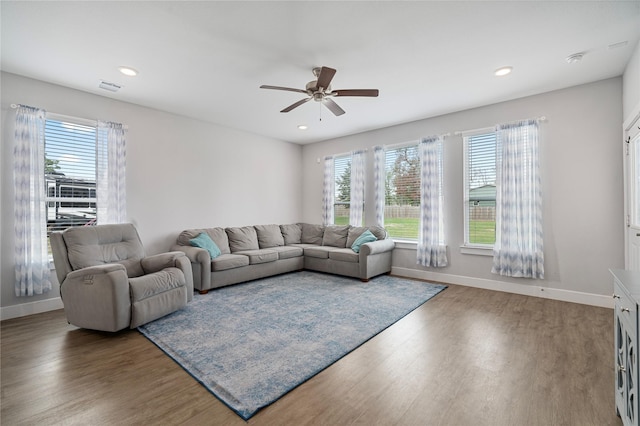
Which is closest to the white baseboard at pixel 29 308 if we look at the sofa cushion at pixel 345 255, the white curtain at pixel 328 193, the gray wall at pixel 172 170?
the gray wall at pixel 172 170

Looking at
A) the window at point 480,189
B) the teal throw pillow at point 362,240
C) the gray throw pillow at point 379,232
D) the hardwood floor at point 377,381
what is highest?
the window at point 480,189

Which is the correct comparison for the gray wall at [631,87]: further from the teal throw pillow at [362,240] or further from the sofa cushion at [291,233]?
the sofa cushion at [291,233]

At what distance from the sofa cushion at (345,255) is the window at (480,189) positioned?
1.87 m

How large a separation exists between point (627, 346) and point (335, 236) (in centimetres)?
471

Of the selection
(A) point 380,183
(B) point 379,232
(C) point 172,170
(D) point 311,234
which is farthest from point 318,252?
(C) point 172,170

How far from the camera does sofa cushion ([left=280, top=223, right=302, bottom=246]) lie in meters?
6.42

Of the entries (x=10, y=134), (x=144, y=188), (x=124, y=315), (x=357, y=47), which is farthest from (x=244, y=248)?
(x=357, y=47)

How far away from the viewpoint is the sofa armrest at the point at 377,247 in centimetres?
493

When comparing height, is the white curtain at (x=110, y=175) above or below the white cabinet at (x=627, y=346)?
above

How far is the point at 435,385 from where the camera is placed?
2.05 meters

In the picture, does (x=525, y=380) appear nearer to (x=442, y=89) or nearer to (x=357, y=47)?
(x=357, y=47)

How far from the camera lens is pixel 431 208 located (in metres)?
5.07

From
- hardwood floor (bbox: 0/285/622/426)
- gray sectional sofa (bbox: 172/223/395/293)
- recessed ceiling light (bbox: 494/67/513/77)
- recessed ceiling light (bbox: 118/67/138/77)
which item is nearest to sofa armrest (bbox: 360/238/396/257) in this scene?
gray sectional sofa (bbox: 172/223/395/293)

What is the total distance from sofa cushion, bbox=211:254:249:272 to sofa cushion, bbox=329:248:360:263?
5.17ft
